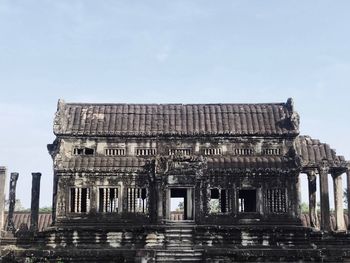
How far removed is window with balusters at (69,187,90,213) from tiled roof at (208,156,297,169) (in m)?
5.97

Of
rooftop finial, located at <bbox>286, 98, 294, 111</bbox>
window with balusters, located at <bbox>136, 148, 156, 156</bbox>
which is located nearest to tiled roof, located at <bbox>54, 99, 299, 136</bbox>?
rooftop finial, located at <bbox>286, 98, 294, 111</bbox>

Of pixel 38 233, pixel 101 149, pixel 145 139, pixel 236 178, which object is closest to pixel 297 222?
pixel 236 178

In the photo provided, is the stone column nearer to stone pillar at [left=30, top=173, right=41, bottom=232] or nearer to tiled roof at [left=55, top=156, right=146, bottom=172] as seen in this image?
tiled roof at [left=55, top=156, right=146, bottom=172]

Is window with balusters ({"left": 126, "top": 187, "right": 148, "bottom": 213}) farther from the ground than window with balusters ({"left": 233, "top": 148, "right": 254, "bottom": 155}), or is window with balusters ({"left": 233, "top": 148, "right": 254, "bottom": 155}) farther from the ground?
window with balusters ({"left": 233, "top": 148, "right": 254, "bottom": 155})

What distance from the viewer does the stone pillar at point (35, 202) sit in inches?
1058

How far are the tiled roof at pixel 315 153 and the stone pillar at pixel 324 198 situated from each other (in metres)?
0.42

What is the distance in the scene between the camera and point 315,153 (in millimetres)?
27703

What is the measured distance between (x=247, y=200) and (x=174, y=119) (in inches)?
218

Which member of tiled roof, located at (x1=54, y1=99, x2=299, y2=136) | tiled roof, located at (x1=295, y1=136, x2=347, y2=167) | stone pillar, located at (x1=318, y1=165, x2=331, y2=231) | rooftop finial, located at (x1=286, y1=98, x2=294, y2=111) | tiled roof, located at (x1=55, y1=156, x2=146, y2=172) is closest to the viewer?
stone pillar, located at (x1=318, y1=165, x2=331, y2=231)

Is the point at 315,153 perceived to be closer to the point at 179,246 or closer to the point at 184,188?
the point at 184,188

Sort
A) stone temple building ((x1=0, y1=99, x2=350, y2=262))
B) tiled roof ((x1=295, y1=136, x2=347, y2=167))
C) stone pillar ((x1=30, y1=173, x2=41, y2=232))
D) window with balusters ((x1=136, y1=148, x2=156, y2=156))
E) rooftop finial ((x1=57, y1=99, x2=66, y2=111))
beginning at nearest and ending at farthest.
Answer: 1. stone temple building ((x1=0, y1=99, x2=350, y2=262))
2. tiled roof ((x1=295, y1=136, x2=347, y2=167))
3. stone pillar ((x1=30, y1=173, x2=41, y2=232))
4. window with balusters ((x1=136, y1=148, x2=156, y2=156))
5. rooftop finial ((x1=57, y1=99, x2=66, y2=111))

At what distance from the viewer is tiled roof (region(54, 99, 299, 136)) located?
27453 millimetres

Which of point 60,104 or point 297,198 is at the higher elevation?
point 60,104

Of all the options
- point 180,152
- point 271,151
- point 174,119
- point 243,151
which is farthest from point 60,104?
point 271,151
